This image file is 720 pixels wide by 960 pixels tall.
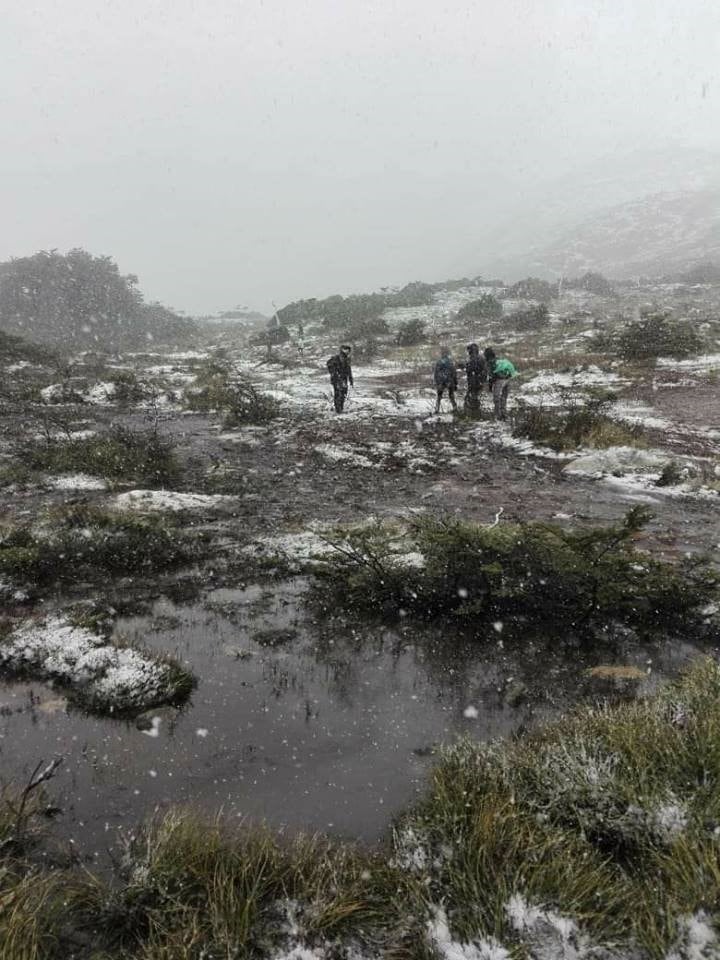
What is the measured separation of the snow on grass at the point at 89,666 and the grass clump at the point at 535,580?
1.85 meters

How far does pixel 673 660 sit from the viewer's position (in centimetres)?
420

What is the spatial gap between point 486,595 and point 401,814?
2.23 metres

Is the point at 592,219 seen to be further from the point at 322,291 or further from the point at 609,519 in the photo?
the point at 609,519

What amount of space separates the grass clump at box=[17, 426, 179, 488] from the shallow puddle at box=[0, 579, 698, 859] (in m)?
4.24

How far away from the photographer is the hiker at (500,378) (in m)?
11.6

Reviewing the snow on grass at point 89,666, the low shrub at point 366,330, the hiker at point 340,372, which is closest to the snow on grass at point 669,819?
the snow on grass at point 89,666

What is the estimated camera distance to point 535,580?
4832mm

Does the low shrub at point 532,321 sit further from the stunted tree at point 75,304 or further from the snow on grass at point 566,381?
the stunted tree at point 75,304

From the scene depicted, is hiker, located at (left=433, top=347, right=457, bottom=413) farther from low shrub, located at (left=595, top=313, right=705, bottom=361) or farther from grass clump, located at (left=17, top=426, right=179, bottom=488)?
low shrub, located at (left=595, top=313, right=705, bottom=361)

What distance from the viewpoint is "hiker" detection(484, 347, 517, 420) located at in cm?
1157

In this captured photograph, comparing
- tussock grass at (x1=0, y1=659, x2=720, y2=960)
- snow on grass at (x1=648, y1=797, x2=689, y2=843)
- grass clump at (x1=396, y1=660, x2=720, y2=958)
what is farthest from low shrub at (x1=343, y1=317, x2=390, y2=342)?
snow on grass at (x1=648, y1=797, x2=689, y2=843)

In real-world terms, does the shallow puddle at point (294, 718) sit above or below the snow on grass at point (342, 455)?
below

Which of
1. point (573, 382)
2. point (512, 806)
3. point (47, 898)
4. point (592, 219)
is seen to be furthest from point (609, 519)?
point (592, 219)

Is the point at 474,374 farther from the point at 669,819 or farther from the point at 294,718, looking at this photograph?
the point at 669,819
